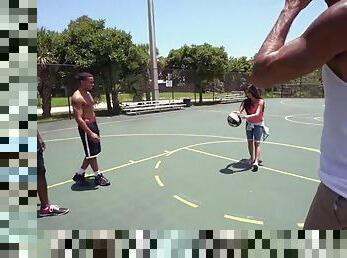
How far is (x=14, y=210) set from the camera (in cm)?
105

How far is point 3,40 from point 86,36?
66.4 feet

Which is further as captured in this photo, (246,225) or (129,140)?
(129,140)

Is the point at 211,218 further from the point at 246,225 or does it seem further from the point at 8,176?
the point at 8,176

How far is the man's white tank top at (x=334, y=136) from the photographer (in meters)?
→ 1.40

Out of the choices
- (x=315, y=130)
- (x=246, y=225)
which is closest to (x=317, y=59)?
(x=246, y=225)

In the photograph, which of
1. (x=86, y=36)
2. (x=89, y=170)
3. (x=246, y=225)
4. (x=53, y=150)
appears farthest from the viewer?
(x=86, y=36)

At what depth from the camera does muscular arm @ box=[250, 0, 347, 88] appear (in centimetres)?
119

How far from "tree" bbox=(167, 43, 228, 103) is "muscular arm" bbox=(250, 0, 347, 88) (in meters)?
27.1

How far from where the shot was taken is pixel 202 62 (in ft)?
93.0

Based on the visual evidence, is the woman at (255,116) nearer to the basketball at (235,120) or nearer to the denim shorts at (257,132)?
the denim shorts at (257,132)

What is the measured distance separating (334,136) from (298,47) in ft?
1.52

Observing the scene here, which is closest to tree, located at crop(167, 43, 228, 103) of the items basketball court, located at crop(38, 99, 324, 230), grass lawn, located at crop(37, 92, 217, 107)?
grass lawn, located at crop(37, 92, 217, 107)

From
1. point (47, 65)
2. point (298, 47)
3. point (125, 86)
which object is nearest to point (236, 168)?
point (298, 47)

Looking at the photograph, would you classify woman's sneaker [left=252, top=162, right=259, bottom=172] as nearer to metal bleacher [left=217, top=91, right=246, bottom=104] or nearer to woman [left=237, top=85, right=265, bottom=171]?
woman [left=237, top=85, right=265, bottom=171]
